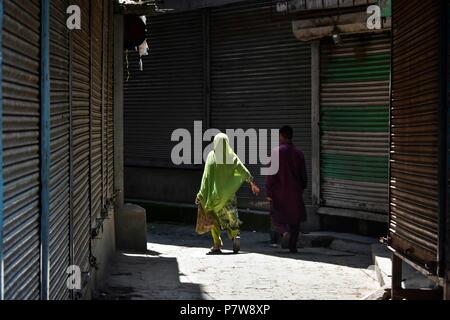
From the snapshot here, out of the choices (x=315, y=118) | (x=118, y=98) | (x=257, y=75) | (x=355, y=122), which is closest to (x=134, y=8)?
(x=118, y=98)

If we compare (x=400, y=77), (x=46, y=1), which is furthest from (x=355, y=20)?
(x=46, y=1)

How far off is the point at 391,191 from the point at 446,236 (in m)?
1.89

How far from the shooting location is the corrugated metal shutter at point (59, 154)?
187 inches

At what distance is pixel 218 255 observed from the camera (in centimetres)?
1084

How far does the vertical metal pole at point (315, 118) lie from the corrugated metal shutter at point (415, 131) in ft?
18.8

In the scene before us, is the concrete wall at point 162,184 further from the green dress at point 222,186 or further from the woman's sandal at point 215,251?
the woman's sandal at point 215,251

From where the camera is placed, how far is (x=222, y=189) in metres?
11.0

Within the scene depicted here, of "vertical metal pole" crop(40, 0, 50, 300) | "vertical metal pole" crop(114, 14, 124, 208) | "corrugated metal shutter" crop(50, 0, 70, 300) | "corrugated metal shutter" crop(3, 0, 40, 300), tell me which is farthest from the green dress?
"corrugated metal shutter" crop(3, 0, 40, 300)

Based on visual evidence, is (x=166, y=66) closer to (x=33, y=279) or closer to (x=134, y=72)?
(x=134, y=72)

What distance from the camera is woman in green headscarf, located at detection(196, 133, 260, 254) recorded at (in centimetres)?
1098

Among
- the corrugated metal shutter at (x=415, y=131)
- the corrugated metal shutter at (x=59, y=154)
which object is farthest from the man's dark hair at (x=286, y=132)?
the corrugated metal shutter at (x=59, y=154)

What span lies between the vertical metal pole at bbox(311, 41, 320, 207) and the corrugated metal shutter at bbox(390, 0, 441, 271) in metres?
5.74

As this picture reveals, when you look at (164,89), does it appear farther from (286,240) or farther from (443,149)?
(443,149)

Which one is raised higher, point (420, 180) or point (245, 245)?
point (420, 180)
